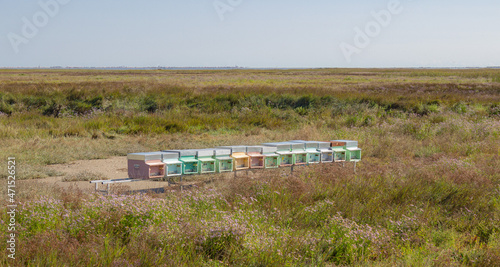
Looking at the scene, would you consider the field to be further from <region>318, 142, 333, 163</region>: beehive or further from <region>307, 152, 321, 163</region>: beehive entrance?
<region>318, 142, 333, 163</region>: beehive

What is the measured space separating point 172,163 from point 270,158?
2.29 m

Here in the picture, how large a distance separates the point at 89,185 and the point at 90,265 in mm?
5384

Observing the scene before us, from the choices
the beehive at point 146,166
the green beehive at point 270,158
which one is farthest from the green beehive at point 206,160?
the green beehive at point 270,158

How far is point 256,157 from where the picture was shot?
30.9ft

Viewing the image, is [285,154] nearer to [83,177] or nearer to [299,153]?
[299,153]

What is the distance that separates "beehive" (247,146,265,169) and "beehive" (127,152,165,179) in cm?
194

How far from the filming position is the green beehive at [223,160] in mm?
→ 8711

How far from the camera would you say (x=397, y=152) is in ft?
42.2

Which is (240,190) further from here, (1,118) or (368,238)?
(1,118)

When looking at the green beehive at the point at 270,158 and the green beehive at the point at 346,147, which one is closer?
the green beehive at the point at 270,158

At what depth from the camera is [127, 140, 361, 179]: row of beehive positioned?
8133 mm

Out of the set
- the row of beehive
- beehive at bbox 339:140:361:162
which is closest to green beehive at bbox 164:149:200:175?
the row of beehive

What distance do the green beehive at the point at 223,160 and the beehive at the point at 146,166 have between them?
1.09m

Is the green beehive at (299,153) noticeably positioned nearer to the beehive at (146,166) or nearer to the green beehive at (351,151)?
the green beehive at (351,151)
